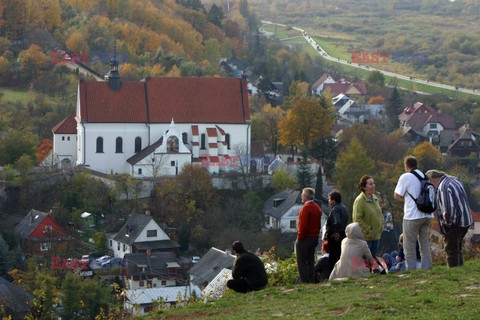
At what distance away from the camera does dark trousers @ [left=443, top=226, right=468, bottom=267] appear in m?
18.0

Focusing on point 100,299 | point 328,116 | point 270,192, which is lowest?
point 100,299

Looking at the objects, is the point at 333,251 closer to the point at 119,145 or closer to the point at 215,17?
the point at 119,145

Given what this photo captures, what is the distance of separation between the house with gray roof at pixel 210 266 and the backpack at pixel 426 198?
22.2 m

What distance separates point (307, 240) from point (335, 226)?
54 centimetres

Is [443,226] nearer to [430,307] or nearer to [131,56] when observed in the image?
[430,307]

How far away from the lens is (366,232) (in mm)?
18578

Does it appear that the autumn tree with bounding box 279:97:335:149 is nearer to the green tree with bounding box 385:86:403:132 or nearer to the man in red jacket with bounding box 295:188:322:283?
the green tree with bounding box 385:86:403:132

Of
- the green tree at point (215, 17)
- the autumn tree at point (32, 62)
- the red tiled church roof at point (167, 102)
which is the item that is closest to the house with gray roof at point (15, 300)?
the red tiled church roof at point (167, 102)

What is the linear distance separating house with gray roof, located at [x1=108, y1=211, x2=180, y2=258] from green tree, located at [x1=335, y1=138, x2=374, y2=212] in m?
8.32

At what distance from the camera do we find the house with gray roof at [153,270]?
43.8 meters

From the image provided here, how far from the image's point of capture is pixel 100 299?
3662 cm

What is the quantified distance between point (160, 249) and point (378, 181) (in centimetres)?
1230

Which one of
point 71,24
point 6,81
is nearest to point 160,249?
point 6,81

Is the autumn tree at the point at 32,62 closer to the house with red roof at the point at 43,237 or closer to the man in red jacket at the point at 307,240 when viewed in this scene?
the house with red roof at the point at 43,237
